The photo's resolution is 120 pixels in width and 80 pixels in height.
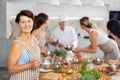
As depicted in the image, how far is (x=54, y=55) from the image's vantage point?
3924 millimetres

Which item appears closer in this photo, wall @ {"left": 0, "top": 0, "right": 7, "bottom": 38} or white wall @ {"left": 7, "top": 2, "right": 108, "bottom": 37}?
wall @ {"left": 0, "top": 0, "right": 7, "bottom": 38}

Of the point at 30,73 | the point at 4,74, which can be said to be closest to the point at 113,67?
the point at 30,73

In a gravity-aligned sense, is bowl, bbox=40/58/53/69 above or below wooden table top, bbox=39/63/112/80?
above

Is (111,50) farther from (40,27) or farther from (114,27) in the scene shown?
(40,27)

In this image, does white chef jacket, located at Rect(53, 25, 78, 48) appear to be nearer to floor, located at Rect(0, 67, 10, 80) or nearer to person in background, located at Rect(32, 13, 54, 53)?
person in background, located at Rect(32, 13, 54, 53)

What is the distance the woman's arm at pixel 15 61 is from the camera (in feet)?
7.43

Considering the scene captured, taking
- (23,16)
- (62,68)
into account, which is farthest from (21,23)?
(62,68)

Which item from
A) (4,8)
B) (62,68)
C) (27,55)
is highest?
(4,8)

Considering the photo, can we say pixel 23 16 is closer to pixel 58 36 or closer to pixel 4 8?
pixel 58 36

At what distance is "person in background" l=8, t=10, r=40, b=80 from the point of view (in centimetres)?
228

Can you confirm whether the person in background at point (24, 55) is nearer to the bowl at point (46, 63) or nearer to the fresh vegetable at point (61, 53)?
the bowl at point (46, 63)

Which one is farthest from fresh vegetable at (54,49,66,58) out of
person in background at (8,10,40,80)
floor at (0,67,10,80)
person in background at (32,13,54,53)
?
floor at (0,67,10,80)

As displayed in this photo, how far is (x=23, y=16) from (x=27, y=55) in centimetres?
32

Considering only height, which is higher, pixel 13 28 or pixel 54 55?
pixel 13 28
